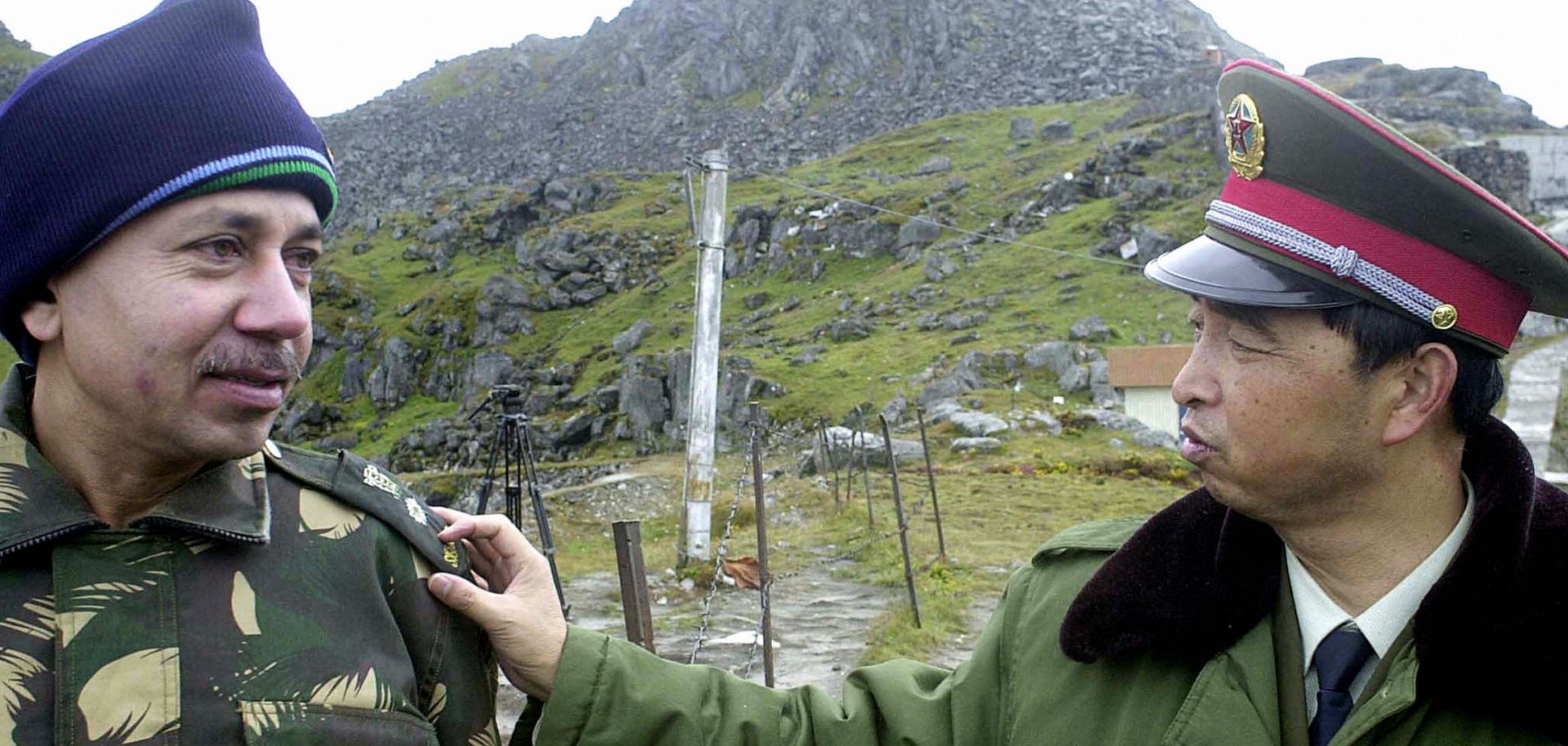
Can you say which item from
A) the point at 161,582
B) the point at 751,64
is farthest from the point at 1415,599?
the point at 751,64

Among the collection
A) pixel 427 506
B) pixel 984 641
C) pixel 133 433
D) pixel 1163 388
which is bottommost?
pixel 1163 388

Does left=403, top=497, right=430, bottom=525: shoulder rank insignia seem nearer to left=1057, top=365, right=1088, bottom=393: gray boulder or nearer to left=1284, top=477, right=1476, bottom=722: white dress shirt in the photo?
left=1284, top=477, right=1476, bottom=722: white dress shirt

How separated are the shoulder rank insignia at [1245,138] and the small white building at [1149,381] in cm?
2763

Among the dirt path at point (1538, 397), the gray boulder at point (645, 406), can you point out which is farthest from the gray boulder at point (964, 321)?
the dirt path at point (1538, 397)

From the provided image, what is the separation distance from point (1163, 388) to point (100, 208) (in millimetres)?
29623

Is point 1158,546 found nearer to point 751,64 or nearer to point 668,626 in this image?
point 668,626

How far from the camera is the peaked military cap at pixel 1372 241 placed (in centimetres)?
196

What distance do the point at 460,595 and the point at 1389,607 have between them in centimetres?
169

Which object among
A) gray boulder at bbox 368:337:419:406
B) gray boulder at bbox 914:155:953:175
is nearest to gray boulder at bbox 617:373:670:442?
gray boulder at bbox 368:337:419:406

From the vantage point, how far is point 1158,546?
87.4 inches

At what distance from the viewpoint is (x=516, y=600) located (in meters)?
2.03

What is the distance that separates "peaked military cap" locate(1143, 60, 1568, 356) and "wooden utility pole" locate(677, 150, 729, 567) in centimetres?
1065

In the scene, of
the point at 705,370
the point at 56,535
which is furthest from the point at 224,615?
the point at 705,370

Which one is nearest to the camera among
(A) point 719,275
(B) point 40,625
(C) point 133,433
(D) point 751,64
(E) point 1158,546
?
(B) point 40,625
